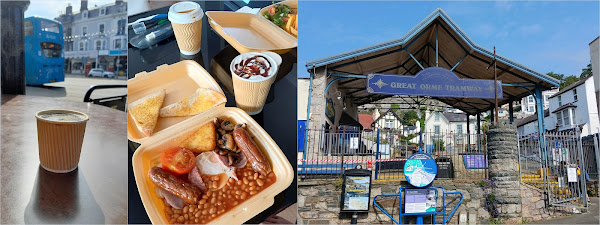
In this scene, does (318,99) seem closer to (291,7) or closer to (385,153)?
(385,153)

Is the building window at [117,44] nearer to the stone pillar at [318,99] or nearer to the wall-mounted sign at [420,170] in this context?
the stone pillar at [318,99]

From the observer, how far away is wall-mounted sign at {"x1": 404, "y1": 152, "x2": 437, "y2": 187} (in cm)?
451

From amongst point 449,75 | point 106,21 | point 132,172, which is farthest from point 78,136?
point 449,75

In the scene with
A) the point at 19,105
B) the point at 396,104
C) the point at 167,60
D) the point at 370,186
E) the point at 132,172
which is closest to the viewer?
the point at 19,105

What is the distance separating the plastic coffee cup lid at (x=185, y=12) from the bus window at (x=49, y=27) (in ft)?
2.11

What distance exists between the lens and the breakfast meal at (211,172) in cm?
249

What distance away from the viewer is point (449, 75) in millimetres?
4945

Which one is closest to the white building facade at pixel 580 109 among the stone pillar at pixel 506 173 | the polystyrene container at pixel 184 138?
the stone pillar at pixel 506 173

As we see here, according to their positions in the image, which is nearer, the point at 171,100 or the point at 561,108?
the point at 171,100

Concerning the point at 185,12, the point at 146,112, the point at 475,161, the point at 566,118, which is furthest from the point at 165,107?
the point at 566,118

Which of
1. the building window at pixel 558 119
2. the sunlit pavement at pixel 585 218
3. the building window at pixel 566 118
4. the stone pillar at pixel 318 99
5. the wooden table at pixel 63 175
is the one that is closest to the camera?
the wooden table at pixel 63 175

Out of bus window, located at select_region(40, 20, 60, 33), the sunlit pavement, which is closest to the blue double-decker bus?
bus window, located at select_region(40, 20, 60, 33)

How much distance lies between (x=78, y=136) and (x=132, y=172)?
48 cm

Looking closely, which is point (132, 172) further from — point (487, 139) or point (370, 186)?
point (487, 139)
